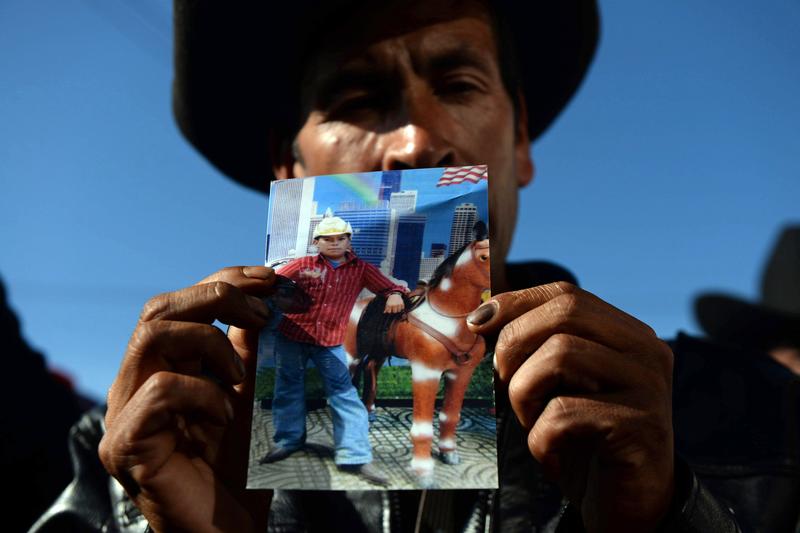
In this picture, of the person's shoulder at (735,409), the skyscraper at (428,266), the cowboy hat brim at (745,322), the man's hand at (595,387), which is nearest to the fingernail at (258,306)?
the skyscraper at (428,266)

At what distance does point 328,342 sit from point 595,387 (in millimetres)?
555

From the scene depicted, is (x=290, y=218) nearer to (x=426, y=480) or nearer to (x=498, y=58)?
(x=426, y=480)

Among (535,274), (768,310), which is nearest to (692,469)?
(535,274)

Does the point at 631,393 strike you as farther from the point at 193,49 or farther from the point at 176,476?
the point at 193,49

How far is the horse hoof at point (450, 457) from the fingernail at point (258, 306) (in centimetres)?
48

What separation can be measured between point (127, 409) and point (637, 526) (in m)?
1.09

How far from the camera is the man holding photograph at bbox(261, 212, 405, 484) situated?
4.13 ft

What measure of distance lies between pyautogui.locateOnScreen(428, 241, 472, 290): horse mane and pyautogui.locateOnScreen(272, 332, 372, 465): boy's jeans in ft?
0.80

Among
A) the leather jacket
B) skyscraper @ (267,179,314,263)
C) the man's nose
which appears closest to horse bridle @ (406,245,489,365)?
skyscraper @ (267,179,314,263)

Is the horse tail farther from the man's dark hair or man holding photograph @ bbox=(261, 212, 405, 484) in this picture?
the man's dark hair

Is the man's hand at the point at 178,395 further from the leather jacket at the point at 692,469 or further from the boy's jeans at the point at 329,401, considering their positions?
the leather jacket at the point at 692,469

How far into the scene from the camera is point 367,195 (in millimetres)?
1368

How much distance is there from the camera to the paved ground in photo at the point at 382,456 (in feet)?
3.81

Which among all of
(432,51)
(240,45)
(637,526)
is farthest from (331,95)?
(637,526)
